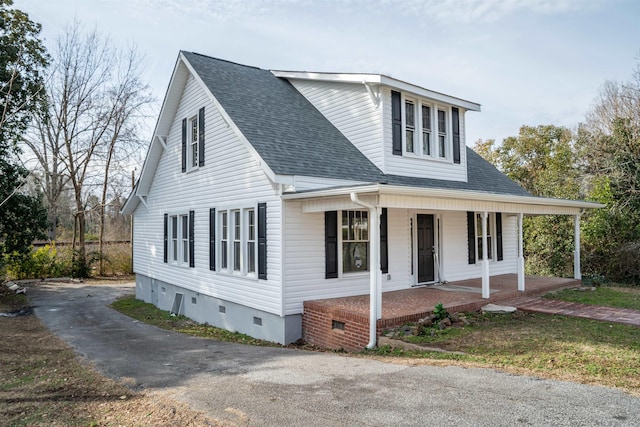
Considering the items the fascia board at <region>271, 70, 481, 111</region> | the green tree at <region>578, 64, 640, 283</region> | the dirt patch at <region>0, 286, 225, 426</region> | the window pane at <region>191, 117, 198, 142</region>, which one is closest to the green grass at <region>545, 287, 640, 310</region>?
the green tree at <region>578, 64, 640, 283</region>

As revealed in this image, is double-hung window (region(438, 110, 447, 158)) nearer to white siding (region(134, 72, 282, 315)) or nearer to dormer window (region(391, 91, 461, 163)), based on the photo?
dormer window (region(391, 91, 461, 163))

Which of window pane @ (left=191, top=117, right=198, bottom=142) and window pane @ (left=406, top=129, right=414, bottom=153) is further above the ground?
window pane @ (left=191, top=117, right=198, bottom=142)

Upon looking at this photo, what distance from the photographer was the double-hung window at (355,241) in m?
10.2

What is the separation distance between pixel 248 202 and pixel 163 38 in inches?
246

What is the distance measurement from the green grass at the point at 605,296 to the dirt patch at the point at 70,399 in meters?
10.3

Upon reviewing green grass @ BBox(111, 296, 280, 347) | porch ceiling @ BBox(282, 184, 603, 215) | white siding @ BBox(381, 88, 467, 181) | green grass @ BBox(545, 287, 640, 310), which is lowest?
green grass @ BBox(111, 296, 280, 347)

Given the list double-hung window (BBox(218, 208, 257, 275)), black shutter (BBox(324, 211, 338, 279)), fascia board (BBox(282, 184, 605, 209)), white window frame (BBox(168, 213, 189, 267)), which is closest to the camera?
fascia board (BBox(282, 184, 605, 209))

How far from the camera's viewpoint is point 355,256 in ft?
34.0

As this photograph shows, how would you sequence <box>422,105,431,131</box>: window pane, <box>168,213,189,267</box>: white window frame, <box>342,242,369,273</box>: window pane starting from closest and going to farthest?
<box>342,242,369,273</box>: window pane → <box>422,105,431,131</box>: window pane → <box>168,213,189,267</box>: white window frame

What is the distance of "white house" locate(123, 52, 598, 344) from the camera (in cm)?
930

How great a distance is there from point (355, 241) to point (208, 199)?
455 cm

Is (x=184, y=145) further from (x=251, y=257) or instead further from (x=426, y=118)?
(x=426, y=118)

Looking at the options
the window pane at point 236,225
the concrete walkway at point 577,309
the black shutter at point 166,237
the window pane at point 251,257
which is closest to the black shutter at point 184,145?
the black shutter at point 166,237

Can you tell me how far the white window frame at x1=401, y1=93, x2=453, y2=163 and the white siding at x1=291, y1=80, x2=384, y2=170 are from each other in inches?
31.3
